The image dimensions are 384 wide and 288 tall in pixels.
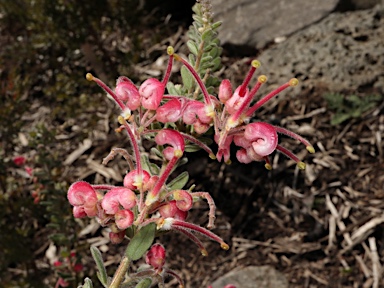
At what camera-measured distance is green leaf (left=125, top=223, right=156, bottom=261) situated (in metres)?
1.06

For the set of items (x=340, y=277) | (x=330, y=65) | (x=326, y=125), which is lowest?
(x=340, y=277)

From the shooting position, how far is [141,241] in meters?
1.07

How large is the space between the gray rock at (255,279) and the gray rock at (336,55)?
1031 millimetres

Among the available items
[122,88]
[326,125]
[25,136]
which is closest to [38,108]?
[25,136]

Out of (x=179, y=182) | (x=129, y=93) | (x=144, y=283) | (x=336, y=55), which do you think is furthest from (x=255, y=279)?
(x=129, y=93)

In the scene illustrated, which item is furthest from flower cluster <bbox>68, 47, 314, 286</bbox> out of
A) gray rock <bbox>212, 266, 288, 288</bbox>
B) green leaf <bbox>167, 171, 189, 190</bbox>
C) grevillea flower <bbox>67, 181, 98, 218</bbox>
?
gray rock <bbox>212, 266, 288, 288</bbox>

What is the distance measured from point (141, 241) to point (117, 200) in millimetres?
95

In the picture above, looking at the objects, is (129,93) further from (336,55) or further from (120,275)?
(336,55)

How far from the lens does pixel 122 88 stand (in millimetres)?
1125

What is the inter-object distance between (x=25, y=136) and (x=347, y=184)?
6.10 ft

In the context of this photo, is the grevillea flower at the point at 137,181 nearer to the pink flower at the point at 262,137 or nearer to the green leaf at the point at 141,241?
the green leaf at the point at 141,241

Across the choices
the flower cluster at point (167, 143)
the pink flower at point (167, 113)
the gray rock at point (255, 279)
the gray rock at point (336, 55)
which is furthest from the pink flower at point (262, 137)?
the gray rock at point (336, 55)

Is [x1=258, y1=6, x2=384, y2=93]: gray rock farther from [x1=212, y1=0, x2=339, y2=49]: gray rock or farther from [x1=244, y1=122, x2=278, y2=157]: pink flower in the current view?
[x1=244, y1=122, x2=278, y2=157]: pink flower

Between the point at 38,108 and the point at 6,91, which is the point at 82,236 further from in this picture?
the point at 38,108
